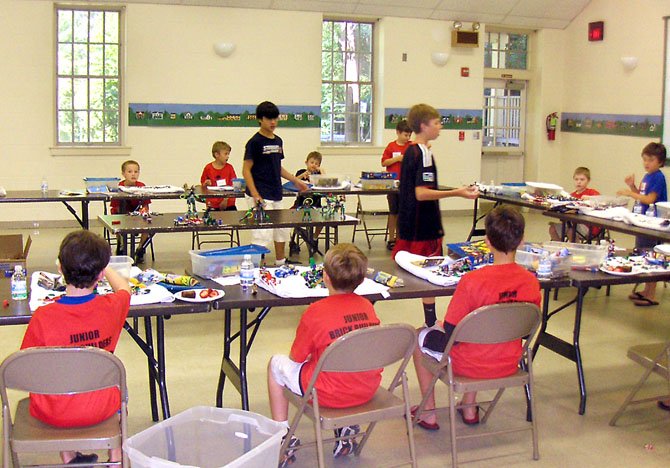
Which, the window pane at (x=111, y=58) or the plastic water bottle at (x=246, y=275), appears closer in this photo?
the plastic water bottle at (x=246, y=275)

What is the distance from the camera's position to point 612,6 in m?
11.4

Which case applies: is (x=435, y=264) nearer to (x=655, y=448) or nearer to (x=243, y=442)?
(x=655, y=448)

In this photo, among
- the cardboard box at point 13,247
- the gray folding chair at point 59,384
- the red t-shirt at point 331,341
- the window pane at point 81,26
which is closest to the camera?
the gray folding chair at point 59,384

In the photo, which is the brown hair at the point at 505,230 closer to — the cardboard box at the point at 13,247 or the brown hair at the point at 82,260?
the brown hair at the point at 82,260

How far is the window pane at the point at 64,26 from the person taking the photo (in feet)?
33.5

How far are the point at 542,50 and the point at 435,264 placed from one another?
8794mm

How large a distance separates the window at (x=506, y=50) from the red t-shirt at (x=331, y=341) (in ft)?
32.0

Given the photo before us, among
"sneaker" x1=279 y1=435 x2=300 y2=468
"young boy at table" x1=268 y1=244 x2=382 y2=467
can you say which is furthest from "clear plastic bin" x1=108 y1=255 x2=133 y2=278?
"sneaker" x1=279 y1=435 x2=300 y2=468

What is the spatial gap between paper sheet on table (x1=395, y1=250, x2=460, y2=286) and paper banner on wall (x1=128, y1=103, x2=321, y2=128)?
6693 mm

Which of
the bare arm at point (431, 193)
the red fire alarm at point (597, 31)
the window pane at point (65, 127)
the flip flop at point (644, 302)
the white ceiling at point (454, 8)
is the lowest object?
the flip flop at point (644, 302)

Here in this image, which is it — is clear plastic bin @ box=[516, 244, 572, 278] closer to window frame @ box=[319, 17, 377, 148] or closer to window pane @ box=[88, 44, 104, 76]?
window frame @ box=[319, 17, 377, 148]

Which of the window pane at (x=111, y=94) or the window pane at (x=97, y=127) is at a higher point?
the window pane at (x=111, y=94)

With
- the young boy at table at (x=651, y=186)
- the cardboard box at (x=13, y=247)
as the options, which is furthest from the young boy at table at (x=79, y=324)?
the young boy at table at (x=651, y=186)

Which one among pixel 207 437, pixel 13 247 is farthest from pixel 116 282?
pixel 13 247
